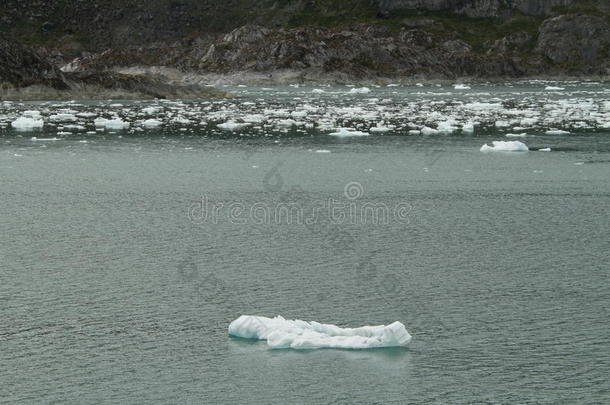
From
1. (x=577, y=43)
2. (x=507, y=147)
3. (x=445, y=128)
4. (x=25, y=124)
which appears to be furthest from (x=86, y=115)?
(x=577, y=43)

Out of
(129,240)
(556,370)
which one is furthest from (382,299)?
(129,240)

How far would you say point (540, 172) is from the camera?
1700 inches

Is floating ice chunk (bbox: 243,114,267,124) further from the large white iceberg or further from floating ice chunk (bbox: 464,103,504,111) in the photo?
the large white iceberg

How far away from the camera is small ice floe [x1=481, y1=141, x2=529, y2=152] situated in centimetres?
5041

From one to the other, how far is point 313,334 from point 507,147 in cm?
3450

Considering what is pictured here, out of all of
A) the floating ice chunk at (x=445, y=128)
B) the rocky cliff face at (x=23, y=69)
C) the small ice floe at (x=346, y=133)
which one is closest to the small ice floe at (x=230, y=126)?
the small ice floe at (x=346, y=133)

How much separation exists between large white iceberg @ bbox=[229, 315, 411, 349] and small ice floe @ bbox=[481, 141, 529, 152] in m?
33.3

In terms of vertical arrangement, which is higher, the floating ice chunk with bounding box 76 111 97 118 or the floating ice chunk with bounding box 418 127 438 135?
the floating ice chunk with bounding box 418 127 438 135

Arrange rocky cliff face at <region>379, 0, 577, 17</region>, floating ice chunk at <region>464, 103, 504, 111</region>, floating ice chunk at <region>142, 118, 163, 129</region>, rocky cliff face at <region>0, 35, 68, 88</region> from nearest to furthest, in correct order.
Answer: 1. floating ice chunk at <region>142, 118, 163, 129</region>
2. floating ice chunk at <region>464, 103, 504, 111</region>
3. rocky cliff face at <region>0, 35, 68, 88</region>
4. rocky cliff face at <region>379, 0, 577, 17</region>

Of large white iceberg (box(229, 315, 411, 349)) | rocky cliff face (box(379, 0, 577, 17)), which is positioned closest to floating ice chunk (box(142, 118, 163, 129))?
large white iceberg (box(229, 315, 411, 349))

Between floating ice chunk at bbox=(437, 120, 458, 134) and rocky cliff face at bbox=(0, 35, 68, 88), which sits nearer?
floating ice chunk at bbox=(437, 120, 458, 134)

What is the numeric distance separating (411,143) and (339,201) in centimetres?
→ 2091

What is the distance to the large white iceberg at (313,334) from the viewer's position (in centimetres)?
1827

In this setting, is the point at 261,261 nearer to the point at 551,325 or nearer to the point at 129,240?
the point at 129,240
